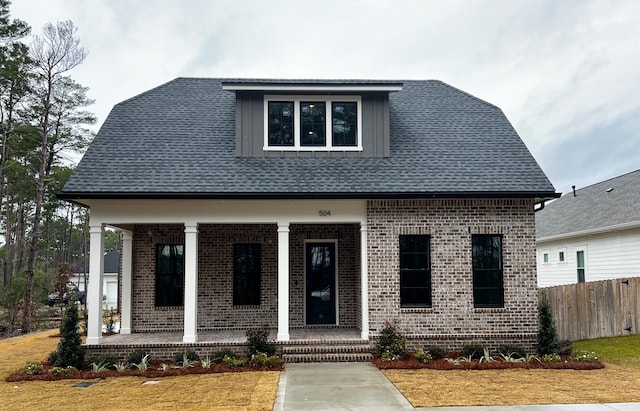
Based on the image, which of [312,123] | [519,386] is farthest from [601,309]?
[312,123]

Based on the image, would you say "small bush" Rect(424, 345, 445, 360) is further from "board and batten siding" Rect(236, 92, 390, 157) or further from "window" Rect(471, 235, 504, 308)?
"board and batten siding" Rect(236, 92, 390, 157)

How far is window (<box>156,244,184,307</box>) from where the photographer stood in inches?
500

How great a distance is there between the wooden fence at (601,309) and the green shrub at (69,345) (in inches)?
469

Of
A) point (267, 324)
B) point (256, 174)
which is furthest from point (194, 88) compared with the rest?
point (267, 324)

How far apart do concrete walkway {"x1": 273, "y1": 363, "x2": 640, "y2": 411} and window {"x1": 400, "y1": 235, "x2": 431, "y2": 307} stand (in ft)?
6.59

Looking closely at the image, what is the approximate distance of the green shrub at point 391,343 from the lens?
1004 centimetres

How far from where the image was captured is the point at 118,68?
72.9 ft

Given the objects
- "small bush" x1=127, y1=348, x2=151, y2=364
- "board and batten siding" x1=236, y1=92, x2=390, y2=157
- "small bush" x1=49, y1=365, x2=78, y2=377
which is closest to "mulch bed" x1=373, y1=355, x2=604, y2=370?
"small bush" x1=127, y1=348, x2=151, y2=364

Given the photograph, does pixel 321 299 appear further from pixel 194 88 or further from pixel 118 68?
pixel 118 68

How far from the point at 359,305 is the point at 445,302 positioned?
7.75 ft

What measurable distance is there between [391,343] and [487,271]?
2882 millimetres

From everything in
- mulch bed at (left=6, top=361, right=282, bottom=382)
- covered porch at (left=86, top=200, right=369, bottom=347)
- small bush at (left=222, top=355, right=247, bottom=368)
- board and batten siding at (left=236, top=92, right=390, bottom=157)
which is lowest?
mulch bed at (left=6, top=361, right=282, bottom=382)

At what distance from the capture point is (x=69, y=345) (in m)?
9.77

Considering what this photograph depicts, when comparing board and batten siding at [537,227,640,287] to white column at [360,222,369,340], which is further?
board and batten siding at [537,227,640,287]
